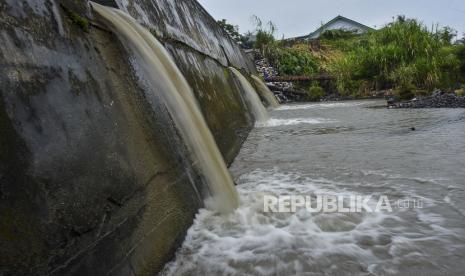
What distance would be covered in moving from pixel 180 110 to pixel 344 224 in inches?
56.0

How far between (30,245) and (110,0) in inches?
97.9

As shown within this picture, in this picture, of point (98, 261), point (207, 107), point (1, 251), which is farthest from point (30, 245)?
point (207, 107)

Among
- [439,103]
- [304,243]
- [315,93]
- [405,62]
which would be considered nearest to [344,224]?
[304,243]

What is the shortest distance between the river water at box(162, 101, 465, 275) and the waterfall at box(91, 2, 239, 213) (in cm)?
18

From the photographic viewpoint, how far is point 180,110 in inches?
109

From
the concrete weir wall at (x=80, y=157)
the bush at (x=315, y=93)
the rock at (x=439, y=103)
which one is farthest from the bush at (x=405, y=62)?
the concrete weir wall at (x=80, y=157)

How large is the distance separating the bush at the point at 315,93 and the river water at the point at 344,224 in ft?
44.1

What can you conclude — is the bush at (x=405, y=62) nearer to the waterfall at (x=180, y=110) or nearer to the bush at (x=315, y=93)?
the bush at (x=315, y=93)

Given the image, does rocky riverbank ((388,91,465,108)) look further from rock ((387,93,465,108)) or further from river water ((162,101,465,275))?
river water ((162,101,465,275))

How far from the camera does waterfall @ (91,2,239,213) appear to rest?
8.63 ft

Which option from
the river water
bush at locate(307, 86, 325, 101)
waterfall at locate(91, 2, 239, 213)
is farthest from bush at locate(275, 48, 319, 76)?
waterfall at locate(91, 2, 239, 213)

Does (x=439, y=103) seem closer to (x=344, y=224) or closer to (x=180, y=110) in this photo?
(x=344, y=224)

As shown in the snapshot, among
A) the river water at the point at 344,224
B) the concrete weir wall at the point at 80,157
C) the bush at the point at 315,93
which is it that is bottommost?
the bush at the point at 315,93

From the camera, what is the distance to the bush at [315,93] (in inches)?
681
